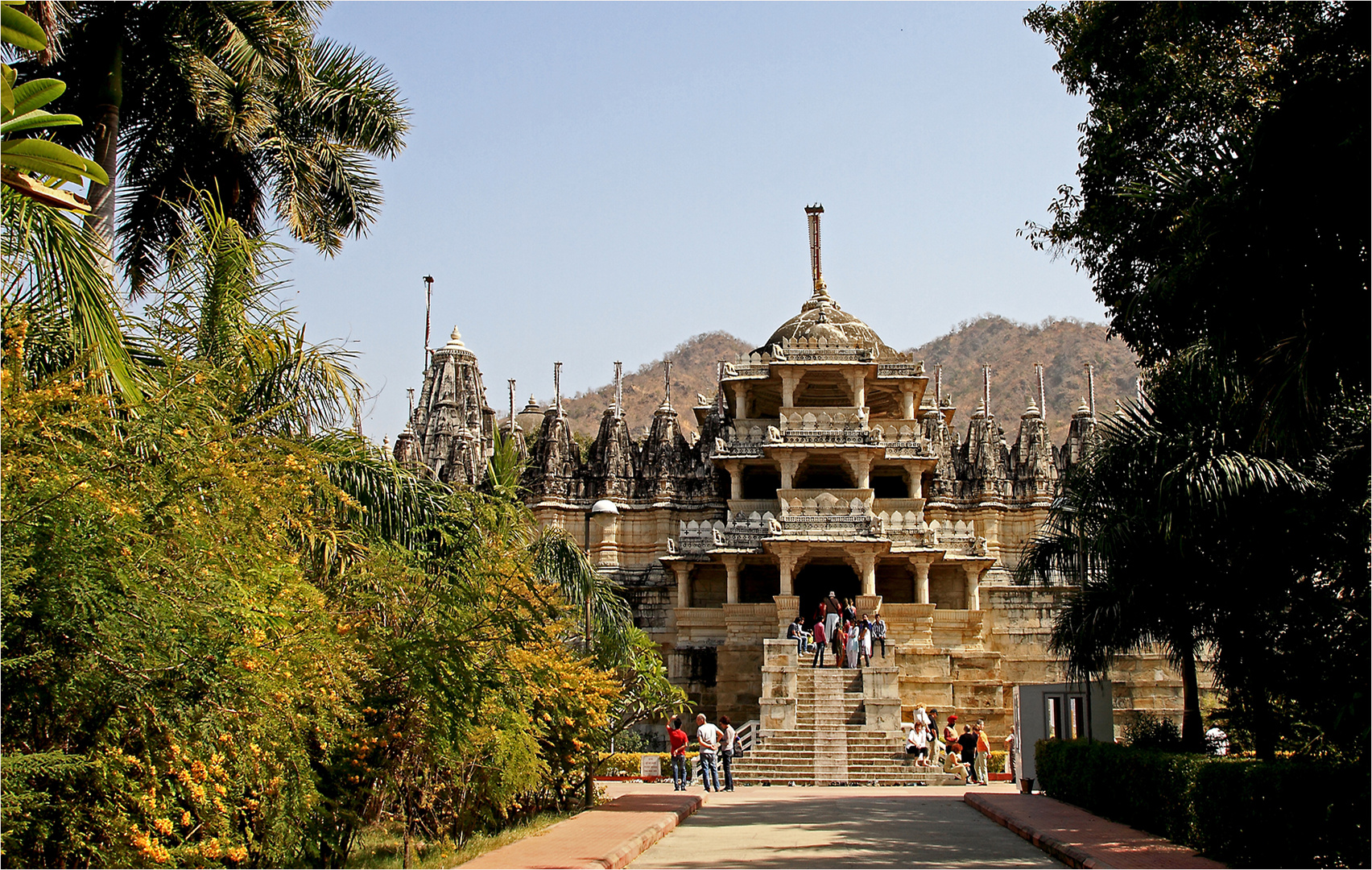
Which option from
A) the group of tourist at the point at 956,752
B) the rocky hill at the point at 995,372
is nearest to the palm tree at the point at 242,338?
the group of tourist at the point at 956,752

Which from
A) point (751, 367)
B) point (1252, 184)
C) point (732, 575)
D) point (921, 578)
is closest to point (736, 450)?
point (751, 367)

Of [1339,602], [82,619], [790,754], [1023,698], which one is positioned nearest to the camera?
[82,619]

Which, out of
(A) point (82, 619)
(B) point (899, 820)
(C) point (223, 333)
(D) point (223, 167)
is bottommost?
(B) point (899, 820)

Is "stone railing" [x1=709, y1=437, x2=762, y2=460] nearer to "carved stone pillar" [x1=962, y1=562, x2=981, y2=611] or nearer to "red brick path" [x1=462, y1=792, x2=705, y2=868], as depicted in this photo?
"carved stone pillar" [x1=962, y1=562, x2=981, y2=611]

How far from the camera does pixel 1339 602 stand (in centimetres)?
1361

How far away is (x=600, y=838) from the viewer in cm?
1361

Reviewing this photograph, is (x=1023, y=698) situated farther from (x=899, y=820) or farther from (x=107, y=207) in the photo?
(x=107, y=207)

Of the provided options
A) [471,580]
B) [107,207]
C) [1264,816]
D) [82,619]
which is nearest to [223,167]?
A: [107,207]

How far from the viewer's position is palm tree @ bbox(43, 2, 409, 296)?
13570 millimetres

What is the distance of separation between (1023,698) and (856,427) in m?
13.3

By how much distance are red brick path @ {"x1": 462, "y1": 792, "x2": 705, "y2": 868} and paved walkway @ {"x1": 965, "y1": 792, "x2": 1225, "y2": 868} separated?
4374mm

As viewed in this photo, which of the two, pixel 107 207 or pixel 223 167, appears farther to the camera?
pixel 223 167

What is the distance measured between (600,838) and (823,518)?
19.8 meters

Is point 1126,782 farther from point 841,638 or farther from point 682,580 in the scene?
point 682,580
